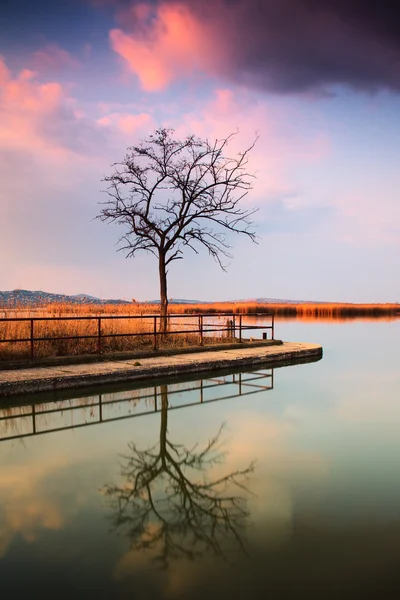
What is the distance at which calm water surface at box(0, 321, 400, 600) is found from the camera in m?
4.16

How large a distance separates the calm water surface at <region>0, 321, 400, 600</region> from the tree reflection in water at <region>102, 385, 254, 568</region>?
20mm

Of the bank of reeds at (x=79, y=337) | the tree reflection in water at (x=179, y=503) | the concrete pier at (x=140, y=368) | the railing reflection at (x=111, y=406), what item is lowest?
the tree reflection in water at (x=179, y=503)

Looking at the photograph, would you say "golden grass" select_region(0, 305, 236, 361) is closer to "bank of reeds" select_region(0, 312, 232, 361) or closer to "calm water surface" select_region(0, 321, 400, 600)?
"bank of reeds" select_region(0, 312, 232, 361)

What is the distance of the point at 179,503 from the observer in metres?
5.78

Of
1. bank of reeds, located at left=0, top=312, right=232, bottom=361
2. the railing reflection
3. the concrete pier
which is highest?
bank of reeds, located at left=0, top=312, right=232, bottom=361

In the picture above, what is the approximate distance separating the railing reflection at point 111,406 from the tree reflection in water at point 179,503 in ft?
6.15

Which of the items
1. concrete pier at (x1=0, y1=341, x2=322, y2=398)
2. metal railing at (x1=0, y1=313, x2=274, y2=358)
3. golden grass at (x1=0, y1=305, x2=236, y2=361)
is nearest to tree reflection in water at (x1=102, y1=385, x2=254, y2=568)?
concrete pier at (x1=0, y1=341, x2=322, y2=398)

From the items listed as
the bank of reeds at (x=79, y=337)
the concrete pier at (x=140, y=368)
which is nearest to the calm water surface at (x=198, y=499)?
the concrete pier at (x=140, y=368)

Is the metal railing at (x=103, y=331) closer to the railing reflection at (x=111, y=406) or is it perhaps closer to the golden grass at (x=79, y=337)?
the golden grass at (x=79, y=337)

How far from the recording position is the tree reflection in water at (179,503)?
15.6 feet

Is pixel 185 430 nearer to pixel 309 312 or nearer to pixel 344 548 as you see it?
pixel 344 548

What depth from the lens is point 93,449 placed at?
771cm

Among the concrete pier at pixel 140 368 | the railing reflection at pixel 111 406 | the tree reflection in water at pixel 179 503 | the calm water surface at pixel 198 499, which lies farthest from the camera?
the concrete pier at pixel 140 368

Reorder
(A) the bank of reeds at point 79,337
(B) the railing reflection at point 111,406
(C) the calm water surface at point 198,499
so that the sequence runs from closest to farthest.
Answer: (C) the calm water surface at point 198,499 → (B) the railing reflection at point 111,406 → (A) the bank of reeds at point 79,337
